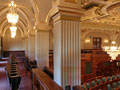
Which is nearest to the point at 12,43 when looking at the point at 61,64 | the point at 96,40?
the point at 96,40

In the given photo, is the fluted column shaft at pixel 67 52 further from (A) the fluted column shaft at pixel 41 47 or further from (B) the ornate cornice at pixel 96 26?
(B) the ornate cornice at pixel 96 26

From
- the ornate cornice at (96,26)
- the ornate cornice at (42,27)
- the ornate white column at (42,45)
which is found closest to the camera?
the ornate cornice at (42,27)

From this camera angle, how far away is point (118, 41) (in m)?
18.9

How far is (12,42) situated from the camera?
18.8m

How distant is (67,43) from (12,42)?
59.4ft

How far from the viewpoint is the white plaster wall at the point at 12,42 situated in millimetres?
18328

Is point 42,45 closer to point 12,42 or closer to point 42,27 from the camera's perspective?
point 42,27

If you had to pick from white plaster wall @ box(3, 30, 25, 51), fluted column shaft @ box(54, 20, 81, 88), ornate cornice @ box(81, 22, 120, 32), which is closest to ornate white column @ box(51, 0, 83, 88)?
fluted column shaft @ box(54, 20, 81, 88)

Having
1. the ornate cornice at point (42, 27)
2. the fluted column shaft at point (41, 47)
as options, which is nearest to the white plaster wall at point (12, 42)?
the fluted column shaft at point (41, 47)

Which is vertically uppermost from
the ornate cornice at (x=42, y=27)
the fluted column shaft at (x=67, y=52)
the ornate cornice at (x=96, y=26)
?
the ornate cornice at (x=96, y=26)

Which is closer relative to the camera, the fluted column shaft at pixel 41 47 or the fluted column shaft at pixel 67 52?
the fluted column shaft at pixel 67 52

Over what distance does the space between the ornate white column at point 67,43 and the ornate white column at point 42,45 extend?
3.30 m

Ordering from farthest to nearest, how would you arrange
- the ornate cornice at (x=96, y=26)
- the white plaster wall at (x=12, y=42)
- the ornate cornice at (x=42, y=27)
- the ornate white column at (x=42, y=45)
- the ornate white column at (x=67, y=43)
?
the white plaster wall at (x=12, y=42) → the ornate cornice at (x=96, y=26) → the ornate white column at (x=42, y=45) → the ornate cornice at (x=42, y=27) → the ornate white column at (x=67, y=43)

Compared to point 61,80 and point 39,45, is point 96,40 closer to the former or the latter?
point 39,45
